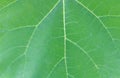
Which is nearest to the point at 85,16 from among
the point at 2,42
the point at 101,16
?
the point at 101,16

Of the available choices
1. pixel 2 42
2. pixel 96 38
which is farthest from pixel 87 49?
pixel 2 42

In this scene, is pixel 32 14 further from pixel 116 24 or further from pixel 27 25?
pixel 116 24

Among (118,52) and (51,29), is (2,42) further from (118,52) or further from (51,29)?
(118,52)

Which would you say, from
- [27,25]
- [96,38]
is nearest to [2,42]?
[27,25]

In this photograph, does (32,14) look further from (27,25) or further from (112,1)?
(112,1)
